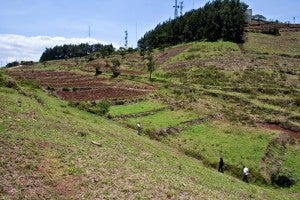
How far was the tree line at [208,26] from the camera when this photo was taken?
13888 centimetres

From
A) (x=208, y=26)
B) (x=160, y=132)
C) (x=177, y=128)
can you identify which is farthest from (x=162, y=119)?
(x=208, y=26)

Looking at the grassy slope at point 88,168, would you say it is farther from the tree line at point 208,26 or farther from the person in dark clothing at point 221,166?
the tree line at point 208,26

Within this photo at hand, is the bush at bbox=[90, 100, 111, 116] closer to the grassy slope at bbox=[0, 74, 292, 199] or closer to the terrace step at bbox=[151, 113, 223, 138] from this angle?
the terrace step at bbox=[151, 113, 223, 138]

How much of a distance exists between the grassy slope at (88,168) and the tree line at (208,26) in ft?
332

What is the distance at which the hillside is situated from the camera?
93.1ft

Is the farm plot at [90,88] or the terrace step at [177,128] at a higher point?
the farm plot at [90,88]

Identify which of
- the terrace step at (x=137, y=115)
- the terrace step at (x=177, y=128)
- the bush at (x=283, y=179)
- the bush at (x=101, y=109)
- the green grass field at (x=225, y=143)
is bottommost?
the bush at (x=283, y=179)

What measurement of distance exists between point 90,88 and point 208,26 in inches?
2774

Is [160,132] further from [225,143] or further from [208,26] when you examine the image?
[208,26]

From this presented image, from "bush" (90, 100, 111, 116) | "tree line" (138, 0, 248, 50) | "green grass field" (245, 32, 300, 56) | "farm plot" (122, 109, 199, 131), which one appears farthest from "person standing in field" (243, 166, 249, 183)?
"tree line" (138, 0, 248, 50)

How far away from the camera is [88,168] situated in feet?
97.5

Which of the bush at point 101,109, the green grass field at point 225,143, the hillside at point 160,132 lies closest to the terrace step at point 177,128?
the hillside at point 160,132

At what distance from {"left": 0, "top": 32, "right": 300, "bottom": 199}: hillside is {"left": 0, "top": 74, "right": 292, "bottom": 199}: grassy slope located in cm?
11

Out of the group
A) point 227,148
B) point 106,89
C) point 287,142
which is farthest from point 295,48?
point 227,148
